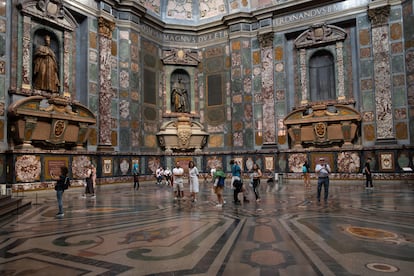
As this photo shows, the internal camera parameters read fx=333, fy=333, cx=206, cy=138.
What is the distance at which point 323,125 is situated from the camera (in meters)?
19.6

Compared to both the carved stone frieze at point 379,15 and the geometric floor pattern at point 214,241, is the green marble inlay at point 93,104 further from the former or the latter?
the carved stone frieze at point 379,15

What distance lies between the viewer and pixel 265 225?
22.2ft

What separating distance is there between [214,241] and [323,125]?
15829 millimetres

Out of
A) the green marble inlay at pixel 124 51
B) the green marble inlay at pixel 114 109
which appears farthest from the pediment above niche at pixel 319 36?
the green marble inlay at pixel 114 109

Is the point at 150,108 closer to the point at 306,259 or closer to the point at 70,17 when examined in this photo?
the point at 70,17

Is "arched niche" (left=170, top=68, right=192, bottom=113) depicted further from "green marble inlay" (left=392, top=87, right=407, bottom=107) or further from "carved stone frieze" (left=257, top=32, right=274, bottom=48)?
"green marble inlay" (left=392, top=87, right=407, bottom=107)

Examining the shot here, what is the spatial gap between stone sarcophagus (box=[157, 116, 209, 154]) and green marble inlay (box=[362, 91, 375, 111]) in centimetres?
1041

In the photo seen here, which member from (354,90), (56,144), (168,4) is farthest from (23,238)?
(168,4)

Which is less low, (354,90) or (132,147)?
(354,90)

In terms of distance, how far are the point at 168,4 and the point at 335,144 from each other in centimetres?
1560

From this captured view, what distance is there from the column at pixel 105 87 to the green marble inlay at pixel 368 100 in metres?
14.7

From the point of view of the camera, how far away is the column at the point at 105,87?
18750mm

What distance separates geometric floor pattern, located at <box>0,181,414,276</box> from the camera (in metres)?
4.15

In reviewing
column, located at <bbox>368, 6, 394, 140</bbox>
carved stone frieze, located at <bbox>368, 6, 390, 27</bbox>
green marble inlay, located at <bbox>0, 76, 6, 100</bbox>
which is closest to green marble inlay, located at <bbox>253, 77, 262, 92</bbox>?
column, located at <bbox>368, 6, 394, 140</bbox>
